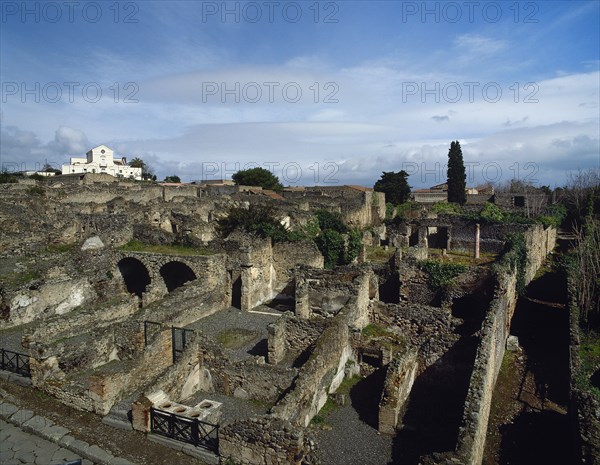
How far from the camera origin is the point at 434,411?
37.5 ft

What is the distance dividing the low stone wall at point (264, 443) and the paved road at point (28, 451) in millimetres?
2868

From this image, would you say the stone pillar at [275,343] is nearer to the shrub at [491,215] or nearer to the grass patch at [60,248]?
Answer: the grass patch at [60,248]

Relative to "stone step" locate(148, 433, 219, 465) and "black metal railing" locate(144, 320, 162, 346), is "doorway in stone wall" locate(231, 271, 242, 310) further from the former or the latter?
"stone step" locate(148, 433, 219, 465)

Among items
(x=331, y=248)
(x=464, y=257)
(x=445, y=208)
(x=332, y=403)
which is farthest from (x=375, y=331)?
(x=445, y=208)

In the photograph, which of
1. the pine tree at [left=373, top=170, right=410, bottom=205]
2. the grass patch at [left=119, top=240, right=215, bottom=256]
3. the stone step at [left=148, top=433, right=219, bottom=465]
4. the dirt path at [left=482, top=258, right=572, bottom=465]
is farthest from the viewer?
the pine tree at [left=373, top=170, right=410, bottom=205]

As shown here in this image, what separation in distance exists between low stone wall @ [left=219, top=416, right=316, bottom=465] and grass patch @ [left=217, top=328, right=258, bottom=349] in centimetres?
604

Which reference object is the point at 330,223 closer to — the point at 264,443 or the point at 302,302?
the point at 302,302

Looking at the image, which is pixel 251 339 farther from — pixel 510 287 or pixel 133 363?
pixel 510 287

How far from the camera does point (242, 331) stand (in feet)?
53.0

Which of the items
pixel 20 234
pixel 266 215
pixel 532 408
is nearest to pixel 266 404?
pixel 532 408

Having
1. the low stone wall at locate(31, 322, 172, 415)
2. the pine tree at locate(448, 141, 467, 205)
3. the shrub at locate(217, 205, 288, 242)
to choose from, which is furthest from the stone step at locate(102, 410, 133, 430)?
the pine tree at locate(448, 141, 467, 205)

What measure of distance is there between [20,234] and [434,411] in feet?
66.6

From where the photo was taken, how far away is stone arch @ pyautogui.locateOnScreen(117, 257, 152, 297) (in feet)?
69.7

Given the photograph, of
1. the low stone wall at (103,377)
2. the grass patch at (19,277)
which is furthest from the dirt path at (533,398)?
the grass patch at (19,277)
